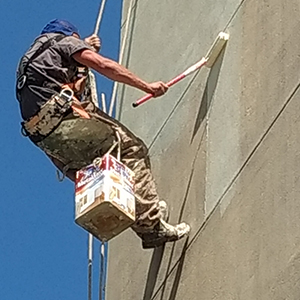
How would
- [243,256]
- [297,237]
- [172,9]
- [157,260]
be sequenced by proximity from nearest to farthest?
[297,237]
[243,256]
[157,260]
[172,9]

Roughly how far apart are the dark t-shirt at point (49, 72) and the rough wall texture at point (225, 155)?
0.90 meters

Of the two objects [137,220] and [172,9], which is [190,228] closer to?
[137,220]

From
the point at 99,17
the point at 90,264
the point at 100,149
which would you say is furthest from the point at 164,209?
the point at 99,17

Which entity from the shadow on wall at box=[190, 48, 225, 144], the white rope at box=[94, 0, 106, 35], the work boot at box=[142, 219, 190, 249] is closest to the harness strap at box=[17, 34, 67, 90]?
the white rope at box=[94, 0, 106, 35]

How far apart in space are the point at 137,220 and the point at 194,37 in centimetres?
150

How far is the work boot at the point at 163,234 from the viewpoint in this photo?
7477mm

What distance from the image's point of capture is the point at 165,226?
24.9ft

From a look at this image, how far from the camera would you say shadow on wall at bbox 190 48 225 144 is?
7.66 meters

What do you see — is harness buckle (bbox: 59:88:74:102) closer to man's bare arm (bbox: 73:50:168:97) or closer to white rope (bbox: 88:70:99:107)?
man's bare arm (bbox: 73:50:168:97)

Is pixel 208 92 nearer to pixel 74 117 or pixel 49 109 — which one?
→ pixel 74 117

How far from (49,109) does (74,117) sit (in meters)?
0.16

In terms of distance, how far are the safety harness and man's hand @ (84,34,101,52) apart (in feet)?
0.92

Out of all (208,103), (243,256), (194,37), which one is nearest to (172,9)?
(194,37)

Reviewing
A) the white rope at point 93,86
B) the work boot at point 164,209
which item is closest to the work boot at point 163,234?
the work boot at point 164,209
